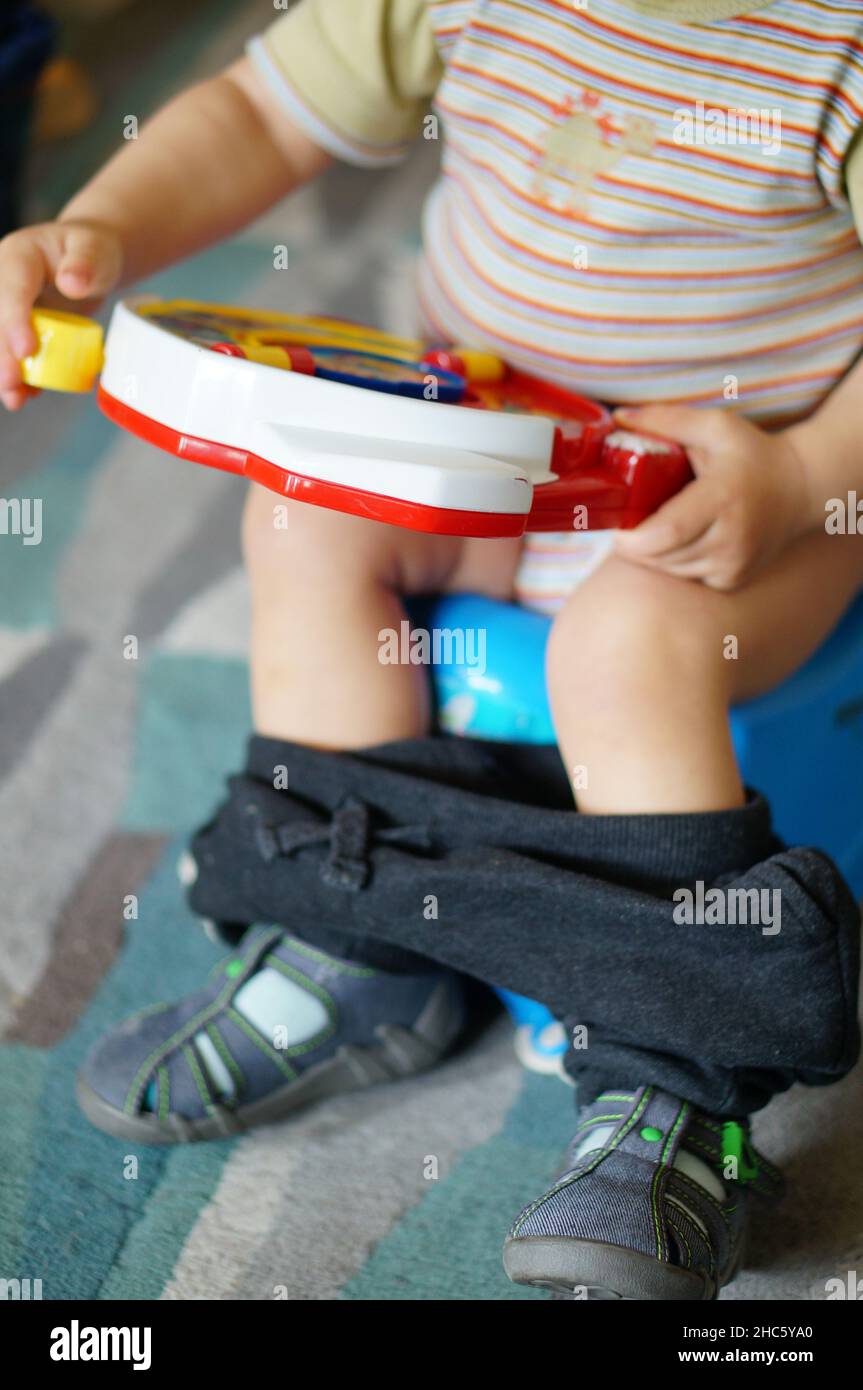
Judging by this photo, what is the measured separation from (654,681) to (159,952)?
1.08 feet

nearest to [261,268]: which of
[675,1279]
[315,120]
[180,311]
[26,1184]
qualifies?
[315,120]

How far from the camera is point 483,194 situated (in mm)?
721

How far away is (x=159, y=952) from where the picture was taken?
0.76 m

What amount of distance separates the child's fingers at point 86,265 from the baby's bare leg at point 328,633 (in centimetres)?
13

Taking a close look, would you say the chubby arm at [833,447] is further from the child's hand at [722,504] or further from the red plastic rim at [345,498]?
the red plastic rim at [345,498]

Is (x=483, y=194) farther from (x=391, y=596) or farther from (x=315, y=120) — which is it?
(x=391, y=596)

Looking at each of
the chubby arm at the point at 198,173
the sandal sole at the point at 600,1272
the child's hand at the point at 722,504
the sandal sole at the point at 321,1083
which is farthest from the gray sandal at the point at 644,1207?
the chubby arm at the point at 198,173

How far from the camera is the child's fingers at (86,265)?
62 cm

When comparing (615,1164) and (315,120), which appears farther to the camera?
(315,120)

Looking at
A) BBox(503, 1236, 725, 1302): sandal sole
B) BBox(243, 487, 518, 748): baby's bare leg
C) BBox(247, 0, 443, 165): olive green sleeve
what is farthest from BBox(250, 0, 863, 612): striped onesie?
BBox(503, 1236, 725, 1302): sandal sole

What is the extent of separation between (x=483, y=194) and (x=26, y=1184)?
0.54m

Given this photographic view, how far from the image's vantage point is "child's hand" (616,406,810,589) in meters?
0.60

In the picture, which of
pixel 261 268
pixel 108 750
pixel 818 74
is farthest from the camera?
pixel 261 268

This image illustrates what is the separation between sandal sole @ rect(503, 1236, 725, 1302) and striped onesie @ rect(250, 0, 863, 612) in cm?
34
